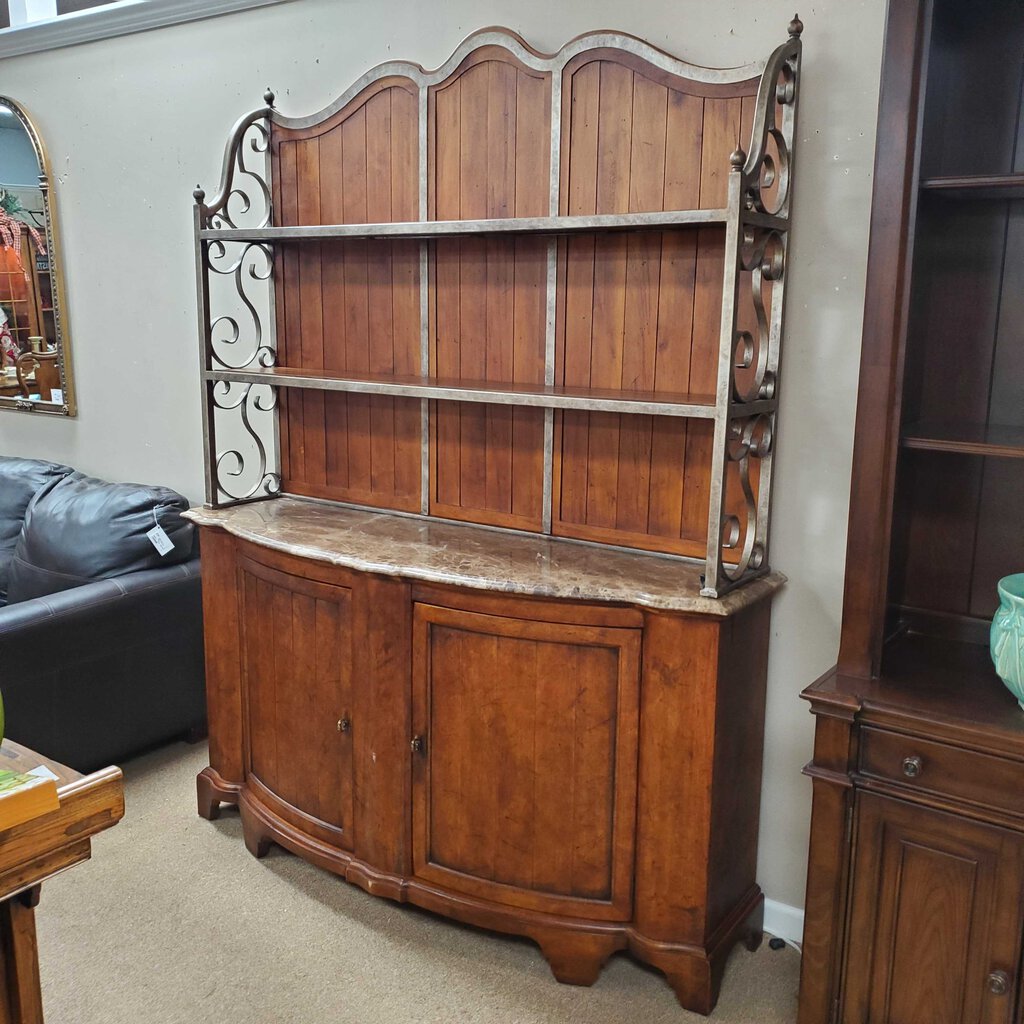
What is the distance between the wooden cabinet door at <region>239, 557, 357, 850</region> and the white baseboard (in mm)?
1014

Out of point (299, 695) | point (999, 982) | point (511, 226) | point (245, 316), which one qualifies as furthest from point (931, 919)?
point (245, 316)

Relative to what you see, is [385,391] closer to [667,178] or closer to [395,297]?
[395,297]

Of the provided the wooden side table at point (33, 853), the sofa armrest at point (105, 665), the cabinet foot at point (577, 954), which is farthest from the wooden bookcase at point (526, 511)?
the wooden side table at point (33, 853)

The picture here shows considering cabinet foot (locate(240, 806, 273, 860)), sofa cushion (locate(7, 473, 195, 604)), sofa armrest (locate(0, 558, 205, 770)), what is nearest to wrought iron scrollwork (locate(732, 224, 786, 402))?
cabinet foot (locate(240, 806, 273, 860))

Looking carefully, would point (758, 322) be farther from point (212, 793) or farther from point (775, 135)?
point (212, 793)

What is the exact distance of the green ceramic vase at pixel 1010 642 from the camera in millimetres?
1728

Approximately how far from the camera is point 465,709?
224 cm

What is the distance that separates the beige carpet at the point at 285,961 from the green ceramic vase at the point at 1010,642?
35.3 inches

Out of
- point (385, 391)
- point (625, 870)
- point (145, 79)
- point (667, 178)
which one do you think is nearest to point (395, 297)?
point (385, 391)

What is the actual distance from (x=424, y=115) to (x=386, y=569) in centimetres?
114

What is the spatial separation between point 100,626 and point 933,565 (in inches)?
89.3

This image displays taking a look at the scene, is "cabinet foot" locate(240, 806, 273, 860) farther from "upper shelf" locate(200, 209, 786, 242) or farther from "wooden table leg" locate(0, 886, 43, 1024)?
"upper shelf" locate(200, 209, 786, 242)

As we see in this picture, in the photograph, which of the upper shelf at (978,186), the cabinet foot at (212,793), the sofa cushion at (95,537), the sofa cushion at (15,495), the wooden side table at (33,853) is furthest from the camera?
the sofa cushion at (15,495)

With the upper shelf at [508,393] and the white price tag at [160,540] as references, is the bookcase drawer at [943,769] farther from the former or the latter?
the white price tag at [160,540]
